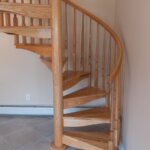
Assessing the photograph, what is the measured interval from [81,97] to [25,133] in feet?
3.83

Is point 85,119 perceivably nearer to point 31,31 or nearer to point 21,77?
point 31,31

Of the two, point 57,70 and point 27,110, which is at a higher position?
point 57,70

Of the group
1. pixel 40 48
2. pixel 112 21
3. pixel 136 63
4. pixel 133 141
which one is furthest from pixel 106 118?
pixel 112 21

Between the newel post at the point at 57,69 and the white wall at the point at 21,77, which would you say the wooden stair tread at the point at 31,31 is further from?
the white wall at the point at 21,77

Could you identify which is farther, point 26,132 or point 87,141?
point 26,132

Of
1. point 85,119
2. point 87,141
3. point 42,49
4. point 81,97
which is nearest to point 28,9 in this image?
point 42,49

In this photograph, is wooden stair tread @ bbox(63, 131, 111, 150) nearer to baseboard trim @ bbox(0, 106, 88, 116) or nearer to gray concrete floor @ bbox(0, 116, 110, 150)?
gray concrete floor @ bbox(0, 116, 110, 150)

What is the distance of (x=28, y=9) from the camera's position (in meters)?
2.95

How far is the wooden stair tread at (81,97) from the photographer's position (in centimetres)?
312

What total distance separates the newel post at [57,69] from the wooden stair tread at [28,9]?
15 cm

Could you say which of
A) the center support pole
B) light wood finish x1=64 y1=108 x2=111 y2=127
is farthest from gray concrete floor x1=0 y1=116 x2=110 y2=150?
light wood finish x1=64 y1=108 x2=111 y2=127

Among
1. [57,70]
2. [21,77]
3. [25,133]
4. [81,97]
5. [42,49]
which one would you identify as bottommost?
[25,133]

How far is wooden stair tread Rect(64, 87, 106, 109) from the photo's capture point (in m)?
3.12

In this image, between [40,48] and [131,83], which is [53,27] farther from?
[131,83]
